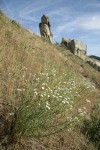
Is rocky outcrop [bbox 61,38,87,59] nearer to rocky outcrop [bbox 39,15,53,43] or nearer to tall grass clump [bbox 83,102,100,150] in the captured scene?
rocky outcrop [bbox 39,15,53,43]

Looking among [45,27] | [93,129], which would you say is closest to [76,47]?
[45,27]

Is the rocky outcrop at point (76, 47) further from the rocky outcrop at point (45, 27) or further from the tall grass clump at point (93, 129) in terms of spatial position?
the tall grass clump at point (93, 129)

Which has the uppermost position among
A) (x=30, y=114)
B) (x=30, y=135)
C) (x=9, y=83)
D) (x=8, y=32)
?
(x=8, y=32)

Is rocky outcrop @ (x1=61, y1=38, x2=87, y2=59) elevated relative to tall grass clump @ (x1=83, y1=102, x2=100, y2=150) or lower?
elevated

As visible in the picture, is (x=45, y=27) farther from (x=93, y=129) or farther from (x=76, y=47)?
(x=93, y=129)

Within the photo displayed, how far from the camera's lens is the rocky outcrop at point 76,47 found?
93.4ft

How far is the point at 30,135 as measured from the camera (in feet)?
17.3

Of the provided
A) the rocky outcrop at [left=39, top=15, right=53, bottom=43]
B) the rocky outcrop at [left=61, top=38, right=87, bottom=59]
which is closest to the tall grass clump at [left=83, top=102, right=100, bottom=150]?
the rocky outcrop at [left=61, top=38, right=87, bottom=59]

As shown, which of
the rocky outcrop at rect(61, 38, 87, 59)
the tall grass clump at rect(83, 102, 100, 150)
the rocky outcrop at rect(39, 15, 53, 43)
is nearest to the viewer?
the tall grass clump at rect(83, 102, 100, 150)

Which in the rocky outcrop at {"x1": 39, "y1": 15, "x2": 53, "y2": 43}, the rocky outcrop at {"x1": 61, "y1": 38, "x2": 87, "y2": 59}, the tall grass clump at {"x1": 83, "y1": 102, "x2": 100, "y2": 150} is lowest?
the tall grass clump at {"x1": 83, "y1": 102, "x2": 100, "y2": 150}

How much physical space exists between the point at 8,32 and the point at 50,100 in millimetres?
6383

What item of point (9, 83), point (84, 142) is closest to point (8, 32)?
point (9, 83)

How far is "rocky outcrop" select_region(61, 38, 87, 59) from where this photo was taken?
28.5 meters

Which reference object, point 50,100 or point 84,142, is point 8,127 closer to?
point 50,100
